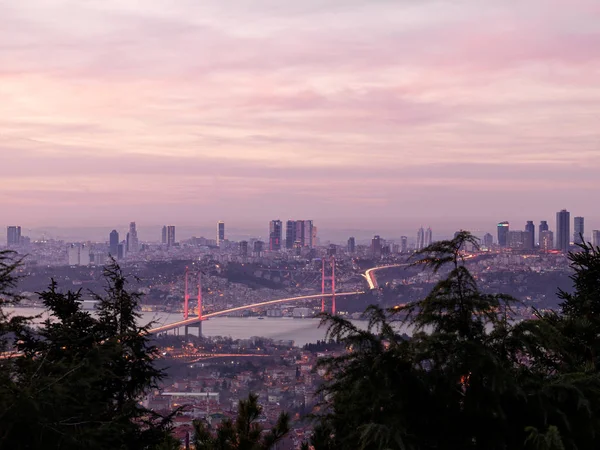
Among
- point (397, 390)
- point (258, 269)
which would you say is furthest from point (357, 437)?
point (258, 269)

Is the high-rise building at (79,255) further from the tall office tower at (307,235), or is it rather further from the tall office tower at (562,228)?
the tall office tower at (562,228)

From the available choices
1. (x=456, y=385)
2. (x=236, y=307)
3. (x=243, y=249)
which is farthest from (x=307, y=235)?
(x=456, y=385)

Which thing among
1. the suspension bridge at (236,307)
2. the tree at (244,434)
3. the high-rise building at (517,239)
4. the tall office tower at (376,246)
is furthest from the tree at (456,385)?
the tall office tower at (376,246)

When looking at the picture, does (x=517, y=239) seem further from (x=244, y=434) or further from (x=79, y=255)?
(x=244, y=434)

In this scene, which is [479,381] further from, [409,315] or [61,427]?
[61,427]

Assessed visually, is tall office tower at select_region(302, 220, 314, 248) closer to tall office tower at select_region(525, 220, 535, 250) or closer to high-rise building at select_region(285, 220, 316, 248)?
high-rise building at select_region(285, 220, 316, 248)

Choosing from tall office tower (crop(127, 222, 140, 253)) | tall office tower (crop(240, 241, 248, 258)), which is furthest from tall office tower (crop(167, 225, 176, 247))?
tall office tower (crop(240, 241, 248, 258))
